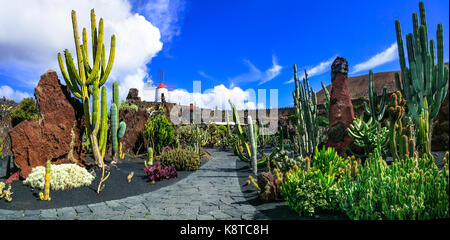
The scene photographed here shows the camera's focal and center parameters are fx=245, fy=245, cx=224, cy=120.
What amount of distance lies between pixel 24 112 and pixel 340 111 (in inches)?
600

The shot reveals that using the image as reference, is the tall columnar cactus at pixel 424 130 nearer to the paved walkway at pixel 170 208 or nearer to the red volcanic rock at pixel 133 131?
the paved walkway at pixel 170 208

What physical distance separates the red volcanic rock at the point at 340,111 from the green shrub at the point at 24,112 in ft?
47.2

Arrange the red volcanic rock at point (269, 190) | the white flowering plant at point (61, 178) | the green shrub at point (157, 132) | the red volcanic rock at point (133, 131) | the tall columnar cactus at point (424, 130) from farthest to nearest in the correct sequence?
1. the green shrub at point (157, 132)
2. the red volcanic rock at point (133, 131)
3. the tall columnar cactus at point (424, 130)
4. the white flowering plant at point (61, 178)
5. the red volcanic rock at point (269, 190)

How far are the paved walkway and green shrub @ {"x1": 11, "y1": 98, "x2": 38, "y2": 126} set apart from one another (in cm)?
1149

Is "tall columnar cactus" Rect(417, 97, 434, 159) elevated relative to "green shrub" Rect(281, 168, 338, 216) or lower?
elevated

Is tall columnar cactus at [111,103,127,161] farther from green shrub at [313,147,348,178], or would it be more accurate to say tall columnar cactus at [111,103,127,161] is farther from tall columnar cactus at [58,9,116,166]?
green shrub at [313,147,348,178]

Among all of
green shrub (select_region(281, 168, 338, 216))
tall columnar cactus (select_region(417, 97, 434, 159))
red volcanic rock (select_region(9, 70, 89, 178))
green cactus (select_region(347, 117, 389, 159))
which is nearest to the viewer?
green shrub (select_region(281, 168, 338, 216))

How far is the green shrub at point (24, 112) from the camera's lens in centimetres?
1304

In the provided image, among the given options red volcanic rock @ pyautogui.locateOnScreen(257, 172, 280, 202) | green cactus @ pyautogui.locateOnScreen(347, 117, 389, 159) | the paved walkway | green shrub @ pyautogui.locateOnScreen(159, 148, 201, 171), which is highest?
green cactus @ pyautogui.locateOnScreen(347, 117, 389, 159)

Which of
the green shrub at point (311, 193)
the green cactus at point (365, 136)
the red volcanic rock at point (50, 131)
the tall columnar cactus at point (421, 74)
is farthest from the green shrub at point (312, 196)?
the red volcanic rock at point (50, 131)

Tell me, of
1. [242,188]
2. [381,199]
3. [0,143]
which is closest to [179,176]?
[242,188]

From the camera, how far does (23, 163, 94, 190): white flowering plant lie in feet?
16.5

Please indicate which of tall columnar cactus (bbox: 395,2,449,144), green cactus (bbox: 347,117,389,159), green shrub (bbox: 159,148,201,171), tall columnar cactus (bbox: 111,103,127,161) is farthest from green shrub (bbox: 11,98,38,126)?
tall columnar cactus (bbox: 395,2,449,144)
